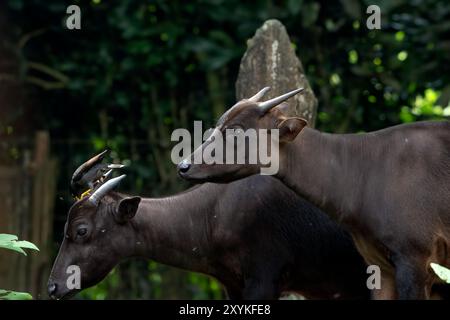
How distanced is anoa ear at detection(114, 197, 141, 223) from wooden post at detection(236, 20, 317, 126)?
147 cm

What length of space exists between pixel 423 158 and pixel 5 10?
5549 mm

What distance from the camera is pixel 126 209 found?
7.50m

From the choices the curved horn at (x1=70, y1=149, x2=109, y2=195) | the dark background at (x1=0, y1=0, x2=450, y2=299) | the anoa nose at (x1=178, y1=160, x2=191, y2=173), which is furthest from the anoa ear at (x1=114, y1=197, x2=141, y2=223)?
the dark background at (x1=0, y1=0, x2=450, y2=299)

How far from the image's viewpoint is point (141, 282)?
10883 mm

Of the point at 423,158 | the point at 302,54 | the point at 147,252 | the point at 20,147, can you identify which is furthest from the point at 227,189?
the point at 20,147

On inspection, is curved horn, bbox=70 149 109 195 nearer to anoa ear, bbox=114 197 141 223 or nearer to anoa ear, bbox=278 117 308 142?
anoa ear, bbox=114 197 141 223

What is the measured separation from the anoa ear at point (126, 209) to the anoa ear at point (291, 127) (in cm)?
118

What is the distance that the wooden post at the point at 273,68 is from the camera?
27.5ft

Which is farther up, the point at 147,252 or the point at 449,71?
the point at 449,71

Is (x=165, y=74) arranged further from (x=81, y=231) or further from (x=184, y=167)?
(x=184, y=167)

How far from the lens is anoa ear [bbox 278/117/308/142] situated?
6797 mm

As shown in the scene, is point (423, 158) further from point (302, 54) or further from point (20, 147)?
point (20, 147)

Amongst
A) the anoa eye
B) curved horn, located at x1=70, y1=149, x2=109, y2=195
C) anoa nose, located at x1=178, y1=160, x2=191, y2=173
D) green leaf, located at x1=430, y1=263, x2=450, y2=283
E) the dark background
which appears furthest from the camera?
the dark background
